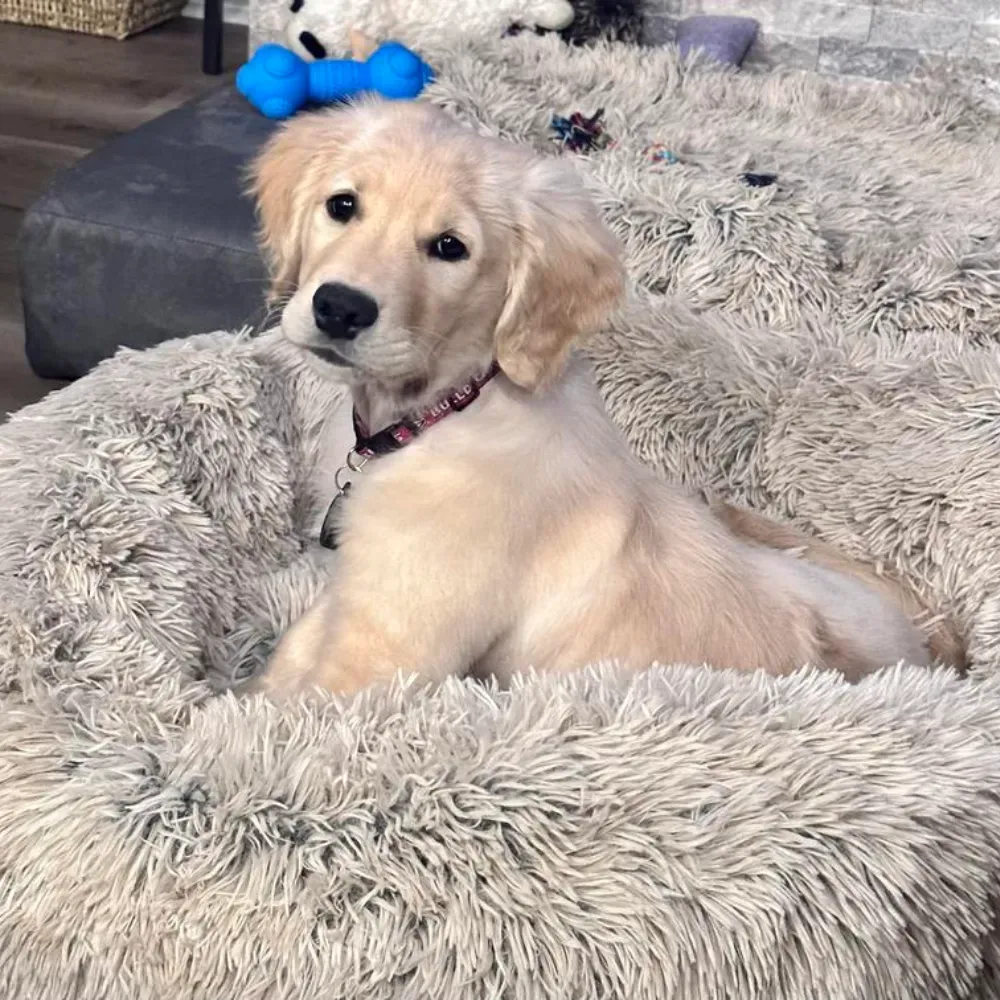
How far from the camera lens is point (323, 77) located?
8.39 ft

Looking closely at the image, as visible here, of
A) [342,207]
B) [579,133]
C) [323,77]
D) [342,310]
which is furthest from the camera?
[323,77]

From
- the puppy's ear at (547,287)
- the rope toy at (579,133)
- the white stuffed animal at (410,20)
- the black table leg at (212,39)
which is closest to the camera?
the puppy's ear at (547,287)

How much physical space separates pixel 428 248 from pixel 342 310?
0.41 feet

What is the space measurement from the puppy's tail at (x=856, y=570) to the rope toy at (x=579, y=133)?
928 millimetres

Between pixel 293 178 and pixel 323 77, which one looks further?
pixel 323 77

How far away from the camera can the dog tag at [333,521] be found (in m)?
1.44

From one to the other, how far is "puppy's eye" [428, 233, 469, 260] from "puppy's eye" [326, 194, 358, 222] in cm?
9

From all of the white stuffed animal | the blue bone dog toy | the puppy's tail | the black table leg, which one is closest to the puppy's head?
the puppy's tail

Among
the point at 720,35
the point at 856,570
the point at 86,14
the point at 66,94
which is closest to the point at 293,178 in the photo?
the point at 856,570

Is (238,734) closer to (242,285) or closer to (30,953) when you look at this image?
(30,953)

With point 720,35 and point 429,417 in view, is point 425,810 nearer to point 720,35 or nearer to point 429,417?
point 429,417

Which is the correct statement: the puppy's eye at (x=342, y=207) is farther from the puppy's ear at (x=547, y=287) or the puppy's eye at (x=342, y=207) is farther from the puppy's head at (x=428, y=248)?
the puppy's ear at (x=547, y=287)

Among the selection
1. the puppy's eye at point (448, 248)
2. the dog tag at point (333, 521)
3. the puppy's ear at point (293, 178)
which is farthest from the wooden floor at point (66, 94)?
the puppy's eye at point (448, 248)

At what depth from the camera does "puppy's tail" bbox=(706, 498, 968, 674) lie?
1.54 m
